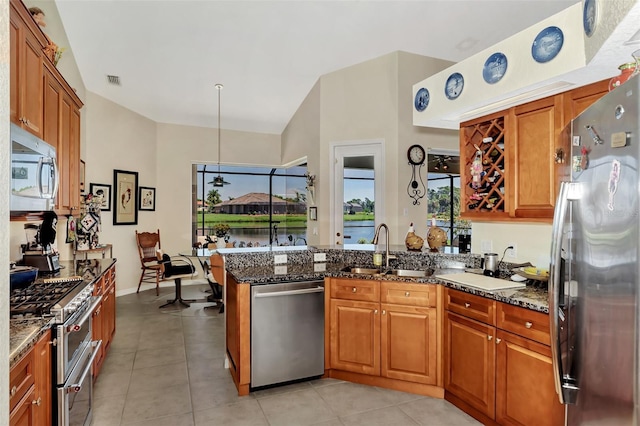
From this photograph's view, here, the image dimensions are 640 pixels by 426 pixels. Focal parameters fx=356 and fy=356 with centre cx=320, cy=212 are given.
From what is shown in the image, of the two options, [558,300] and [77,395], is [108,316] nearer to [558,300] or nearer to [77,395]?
[77,395]

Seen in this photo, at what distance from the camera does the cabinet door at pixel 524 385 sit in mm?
1894

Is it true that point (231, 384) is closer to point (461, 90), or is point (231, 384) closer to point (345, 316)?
point (345, 316)

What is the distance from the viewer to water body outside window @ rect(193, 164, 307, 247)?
23.6 ft

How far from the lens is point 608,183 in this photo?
1.12 metres

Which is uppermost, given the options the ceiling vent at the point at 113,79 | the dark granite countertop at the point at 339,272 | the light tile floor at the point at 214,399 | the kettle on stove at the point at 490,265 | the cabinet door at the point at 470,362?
the ceiling vent at the point at 113,79

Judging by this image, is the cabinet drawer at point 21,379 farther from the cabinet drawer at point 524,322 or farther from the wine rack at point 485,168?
the wine rack at point 485,168

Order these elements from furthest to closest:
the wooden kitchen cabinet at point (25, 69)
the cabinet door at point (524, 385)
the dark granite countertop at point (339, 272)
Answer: the dark granite countertop at point (339, 272)
the wooden kitchen cabinet at point (25, 69)
the cabinet door at point (524, 385)

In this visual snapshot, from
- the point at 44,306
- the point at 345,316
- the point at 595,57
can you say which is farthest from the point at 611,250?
the point at 44,306

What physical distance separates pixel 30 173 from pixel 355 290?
225 centimetres

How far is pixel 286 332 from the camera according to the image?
109 inches

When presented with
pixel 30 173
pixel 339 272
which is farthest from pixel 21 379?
pixel 339 272

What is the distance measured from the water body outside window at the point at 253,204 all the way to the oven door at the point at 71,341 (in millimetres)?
5024

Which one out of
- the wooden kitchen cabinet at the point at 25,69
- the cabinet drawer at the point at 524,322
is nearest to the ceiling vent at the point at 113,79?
the wooden kitchen cabinet at the point at 25,69

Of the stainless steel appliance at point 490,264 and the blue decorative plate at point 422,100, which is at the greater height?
the blue decorative plate at point 422,100
